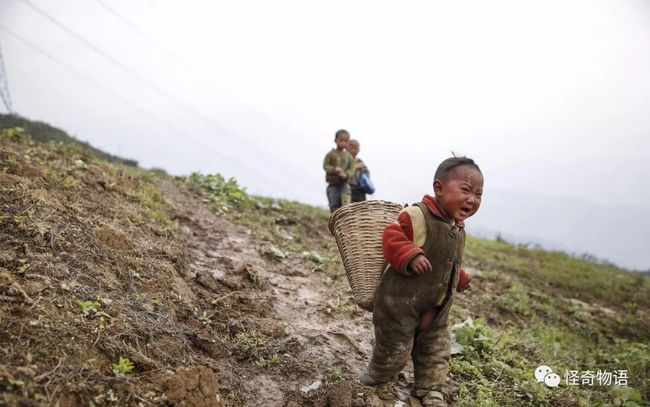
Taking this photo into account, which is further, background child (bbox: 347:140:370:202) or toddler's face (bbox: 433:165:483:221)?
background child (bbox: 347:140:370:202)

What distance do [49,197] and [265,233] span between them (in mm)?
3614

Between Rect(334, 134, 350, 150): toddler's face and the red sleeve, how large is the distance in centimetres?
508

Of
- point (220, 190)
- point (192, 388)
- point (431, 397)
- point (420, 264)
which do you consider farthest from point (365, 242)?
point (220, 190)

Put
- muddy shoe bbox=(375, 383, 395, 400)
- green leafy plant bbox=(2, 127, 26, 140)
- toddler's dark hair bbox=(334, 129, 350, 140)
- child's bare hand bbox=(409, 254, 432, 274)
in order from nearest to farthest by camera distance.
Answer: child's bare hand bbox=(409, 254, 432, 274) → muddy shoe bbox=(375, 383, 395, 400) → green leafy plant bbox=(2, 127, 26, 140) → toddler's dark hair bbox=(334, 129, 350, 140)

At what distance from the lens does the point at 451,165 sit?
112 inches

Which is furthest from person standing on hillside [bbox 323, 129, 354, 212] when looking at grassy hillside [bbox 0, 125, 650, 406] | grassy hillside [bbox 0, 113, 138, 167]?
grassy hillside [bbox 0, 113, 138, 167]

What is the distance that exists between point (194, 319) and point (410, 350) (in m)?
1.68

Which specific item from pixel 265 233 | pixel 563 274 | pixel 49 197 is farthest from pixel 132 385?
pixel 563 274

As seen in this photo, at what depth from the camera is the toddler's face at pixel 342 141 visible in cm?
788

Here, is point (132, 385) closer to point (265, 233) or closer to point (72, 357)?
point (72, 357)

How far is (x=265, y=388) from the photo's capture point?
2986 millimetres

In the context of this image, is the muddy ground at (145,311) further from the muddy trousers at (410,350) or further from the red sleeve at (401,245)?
the red sleeve at (401,245)

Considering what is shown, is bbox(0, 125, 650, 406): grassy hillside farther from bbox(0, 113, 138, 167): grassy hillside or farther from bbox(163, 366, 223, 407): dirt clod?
bbox(0, 113, 138, 167): grassy hillside

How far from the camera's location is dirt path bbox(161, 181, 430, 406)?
2.98 m
